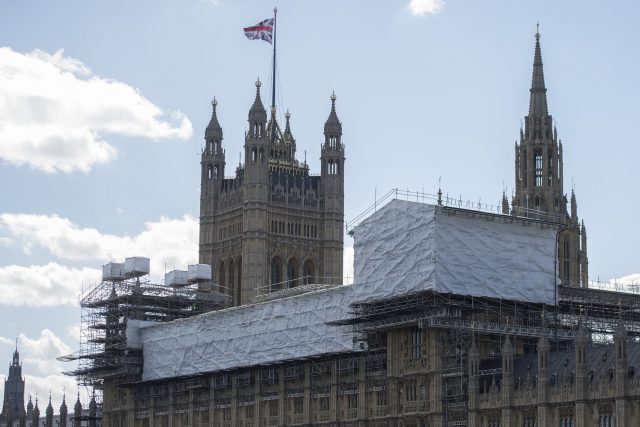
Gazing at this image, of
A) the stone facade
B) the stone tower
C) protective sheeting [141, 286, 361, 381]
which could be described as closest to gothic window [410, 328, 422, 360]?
Result: the stone facade

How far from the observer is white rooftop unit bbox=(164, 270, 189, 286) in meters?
189

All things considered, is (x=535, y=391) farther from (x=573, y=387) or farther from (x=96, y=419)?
(x=96, y=419)

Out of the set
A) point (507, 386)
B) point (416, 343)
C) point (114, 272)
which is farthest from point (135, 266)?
point (507, 386)

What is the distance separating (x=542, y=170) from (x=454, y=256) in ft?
164

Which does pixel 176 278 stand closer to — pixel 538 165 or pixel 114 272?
pixel 114 272

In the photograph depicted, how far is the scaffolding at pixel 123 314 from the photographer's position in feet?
595

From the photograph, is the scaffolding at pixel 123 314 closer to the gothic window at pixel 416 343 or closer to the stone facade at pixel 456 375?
the stone facade at pixel 456 375

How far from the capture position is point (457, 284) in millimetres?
130500

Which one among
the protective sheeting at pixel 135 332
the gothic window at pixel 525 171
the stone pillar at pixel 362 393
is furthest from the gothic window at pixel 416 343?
the protective sheeting at pixel 135 332

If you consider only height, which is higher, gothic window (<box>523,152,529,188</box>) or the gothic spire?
the gothic spire

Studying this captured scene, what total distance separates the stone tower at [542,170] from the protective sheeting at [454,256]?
39.2m

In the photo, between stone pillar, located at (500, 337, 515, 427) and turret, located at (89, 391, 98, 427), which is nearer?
A: stone pillar, located at (500, 337, 515, 427)

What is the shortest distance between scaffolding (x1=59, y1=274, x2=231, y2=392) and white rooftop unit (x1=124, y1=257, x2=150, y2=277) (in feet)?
4.11

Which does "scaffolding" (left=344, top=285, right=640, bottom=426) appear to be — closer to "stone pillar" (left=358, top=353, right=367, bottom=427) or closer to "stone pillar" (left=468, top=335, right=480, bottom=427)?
"stone pillar" (left=358, top=353, right=367, bottom=427)
